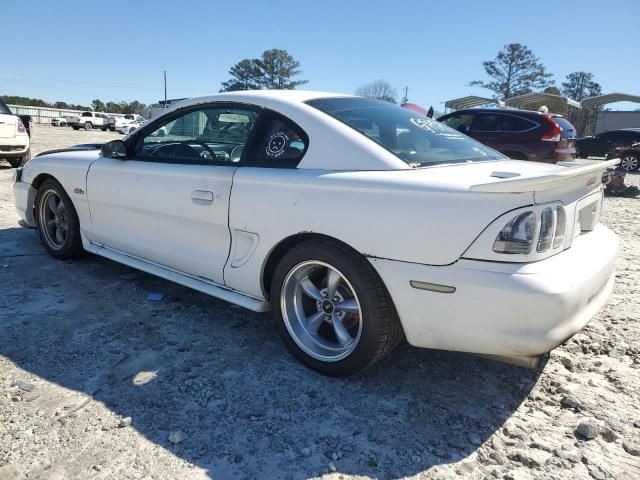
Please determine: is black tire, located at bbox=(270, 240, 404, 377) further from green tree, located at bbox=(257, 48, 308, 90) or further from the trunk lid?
green tree, located at bbox=(257, 48, 308, 90)

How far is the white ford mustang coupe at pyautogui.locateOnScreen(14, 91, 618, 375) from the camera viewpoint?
2.00 m

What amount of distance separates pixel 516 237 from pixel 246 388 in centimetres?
147

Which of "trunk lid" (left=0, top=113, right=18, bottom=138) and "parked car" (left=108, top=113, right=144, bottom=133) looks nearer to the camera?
"trunk lid" (left=0, top=113, right=18, bottom=138)

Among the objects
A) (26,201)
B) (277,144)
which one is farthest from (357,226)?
(26,201)

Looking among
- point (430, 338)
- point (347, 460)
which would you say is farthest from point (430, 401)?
point (347, 460)

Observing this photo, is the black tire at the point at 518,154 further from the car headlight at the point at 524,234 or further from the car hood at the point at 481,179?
the car headlight at the point at 524,234

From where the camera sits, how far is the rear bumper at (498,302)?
195 cm

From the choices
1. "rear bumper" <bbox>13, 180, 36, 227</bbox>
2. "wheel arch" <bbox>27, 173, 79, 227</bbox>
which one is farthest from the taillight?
"rear bumper" <bbox>13, 180, 36, 227</bbox>

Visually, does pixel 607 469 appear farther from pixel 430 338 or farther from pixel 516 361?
pixel 430 338

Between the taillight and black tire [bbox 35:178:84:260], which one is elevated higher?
the taillight

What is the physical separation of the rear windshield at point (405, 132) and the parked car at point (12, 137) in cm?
925

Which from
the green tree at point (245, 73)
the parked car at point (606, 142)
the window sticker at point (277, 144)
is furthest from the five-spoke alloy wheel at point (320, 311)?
the green tree at point (245, 73)

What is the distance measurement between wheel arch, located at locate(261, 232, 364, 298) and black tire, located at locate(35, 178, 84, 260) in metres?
2.13

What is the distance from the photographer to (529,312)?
1946 mm
